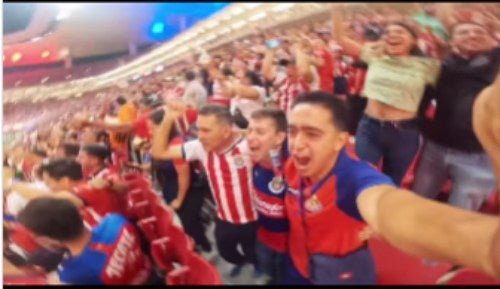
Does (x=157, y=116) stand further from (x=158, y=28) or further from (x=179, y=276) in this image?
(x=179, y=276)

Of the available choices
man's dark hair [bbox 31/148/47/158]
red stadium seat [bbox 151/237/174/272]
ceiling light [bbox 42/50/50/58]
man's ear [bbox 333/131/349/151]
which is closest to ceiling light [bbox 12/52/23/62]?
ceiling light [bbox 42/50/50/58]

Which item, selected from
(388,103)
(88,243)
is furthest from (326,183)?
(88,243)

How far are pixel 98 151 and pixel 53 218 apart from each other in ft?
0.67

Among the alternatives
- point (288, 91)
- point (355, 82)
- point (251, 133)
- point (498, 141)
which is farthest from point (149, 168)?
point (498, 141)

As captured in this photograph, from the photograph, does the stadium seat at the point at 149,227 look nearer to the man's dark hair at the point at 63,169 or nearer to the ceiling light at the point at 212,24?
the man's dark hair at the point at 63,169

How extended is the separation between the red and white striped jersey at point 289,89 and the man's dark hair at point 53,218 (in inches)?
22.8

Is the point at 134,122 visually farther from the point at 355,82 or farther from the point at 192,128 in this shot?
the point at 355,82

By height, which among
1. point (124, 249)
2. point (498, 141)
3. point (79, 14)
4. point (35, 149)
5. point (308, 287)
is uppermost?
point (79, 14)

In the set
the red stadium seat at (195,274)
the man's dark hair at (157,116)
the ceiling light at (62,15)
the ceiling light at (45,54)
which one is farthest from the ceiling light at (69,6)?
the red stadium seat at (195,274)

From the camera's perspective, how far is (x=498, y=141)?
5.87 ft

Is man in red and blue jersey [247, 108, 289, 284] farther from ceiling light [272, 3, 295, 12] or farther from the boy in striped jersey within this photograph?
ceiling light [272, 3, 295, 12]

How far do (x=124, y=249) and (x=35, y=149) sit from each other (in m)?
0.33

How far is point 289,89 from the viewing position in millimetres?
1930

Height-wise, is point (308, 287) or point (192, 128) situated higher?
point (192, 128)
